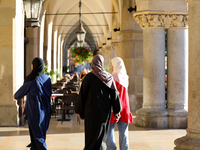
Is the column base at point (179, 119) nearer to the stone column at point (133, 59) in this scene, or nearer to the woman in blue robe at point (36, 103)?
the stone column at point (133, 59)

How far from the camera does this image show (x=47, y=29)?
65.5 feet

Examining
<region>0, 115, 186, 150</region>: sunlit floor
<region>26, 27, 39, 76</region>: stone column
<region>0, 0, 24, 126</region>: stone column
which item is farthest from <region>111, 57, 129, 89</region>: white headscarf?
<region>26, 27, 39, 76</region>: stone column

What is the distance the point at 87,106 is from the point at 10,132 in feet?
13.4

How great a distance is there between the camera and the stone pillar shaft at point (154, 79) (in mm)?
8422

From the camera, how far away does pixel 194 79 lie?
4418 mm

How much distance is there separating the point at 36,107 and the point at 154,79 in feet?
13.9

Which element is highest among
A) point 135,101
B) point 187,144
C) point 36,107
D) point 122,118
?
point 36,107

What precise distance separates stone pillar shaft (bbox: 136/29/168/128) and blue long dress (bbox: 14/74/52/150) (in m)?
4.02

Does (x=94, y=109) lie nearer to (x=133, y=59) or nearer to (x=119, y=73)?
(x=119, y=73)

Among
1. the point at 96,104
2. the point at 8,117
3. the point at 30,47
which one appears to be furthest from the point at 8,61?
the point at 30,47

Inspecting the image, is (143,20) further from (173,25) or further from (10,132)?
(10,132)

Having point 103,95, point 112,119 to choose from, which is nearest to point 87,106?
point 103,95

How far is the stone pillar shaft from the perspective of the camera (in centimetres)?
842

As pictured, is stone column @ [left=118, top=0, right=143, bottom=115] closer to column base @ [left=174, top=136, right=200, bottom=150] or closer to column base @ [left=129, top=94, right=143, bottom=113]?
column base @ [left=129, top=94, right=143, bottom=113]
